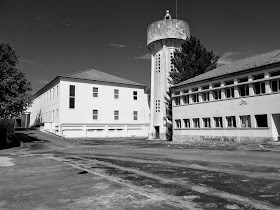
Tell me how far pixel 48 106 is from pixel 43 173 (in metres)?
38.8

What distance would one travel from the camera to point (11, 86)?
74.6 feet

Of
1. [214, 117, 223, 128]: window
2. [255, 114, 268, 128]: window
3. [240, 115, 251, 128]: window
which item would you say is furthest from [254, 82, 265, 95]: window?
[214, 117, 223, 128]: window

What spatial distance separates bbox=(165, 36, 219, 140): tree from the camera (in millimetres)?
36812

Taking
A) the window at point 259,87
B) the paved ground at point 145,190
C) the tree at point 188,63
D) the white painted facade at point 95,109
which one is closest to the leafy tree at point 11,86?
the paved ground at point 145,190

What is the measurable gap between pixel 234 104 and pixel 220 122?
269cm

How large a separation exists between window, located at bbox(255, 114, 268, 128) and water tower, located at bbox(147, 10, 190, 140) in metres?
17.0

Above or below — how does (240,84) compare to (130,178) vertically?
above

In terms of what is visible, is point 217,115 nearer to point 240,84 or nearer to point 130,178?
point 240,84

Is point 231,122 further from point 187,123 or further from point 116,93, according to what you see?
point 116,93

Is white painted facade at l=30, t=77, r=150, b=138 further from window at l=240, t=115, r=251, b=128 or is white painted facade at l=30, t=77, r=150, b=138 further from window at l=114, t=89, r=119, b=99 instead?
window at l=240, t=115, r=251, b=128

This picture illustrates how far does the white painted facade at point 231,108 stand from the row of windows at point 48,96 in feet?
67.4

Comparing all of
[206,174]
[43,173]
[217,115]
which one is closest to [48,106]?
[217,115]

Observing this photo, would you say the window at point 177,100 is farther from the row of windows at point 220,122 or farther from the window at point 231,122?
the window at point 231,122

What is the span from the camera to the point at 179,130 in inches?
1287
